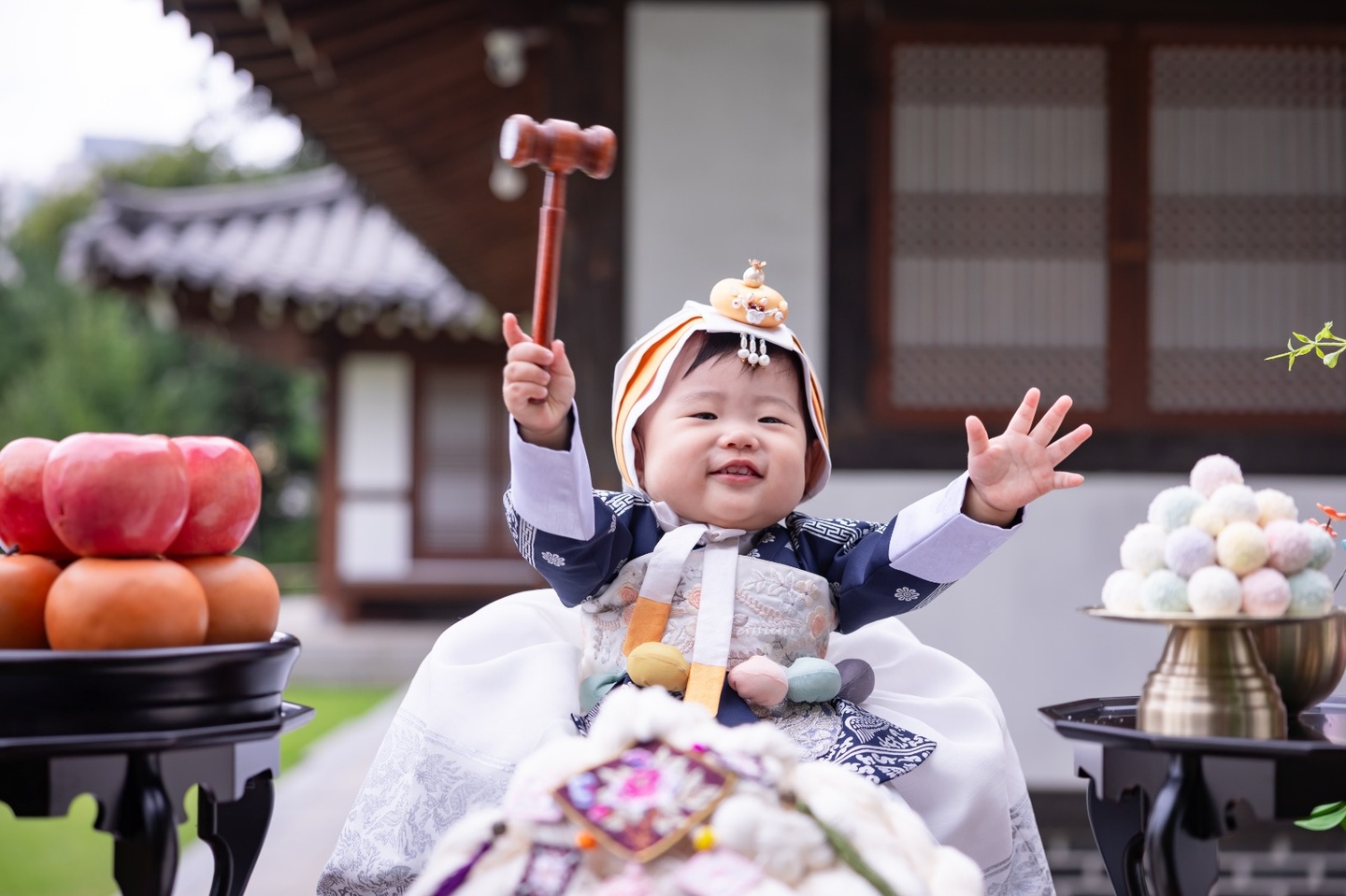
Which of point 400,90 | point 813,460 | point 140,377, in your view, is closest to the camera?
point 813,460

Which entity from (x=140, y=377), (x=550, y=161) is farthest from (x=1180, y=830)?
(x=140, y=377)

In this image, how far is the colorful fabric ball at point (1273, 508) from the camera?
159 cm

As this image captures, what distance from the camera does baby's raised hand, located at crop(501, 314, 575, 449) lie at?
1.76m

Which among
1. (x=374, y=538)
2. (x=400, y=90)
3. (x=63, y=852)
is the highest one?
(x=400, y=90)

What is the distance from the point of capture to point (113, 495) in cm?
159

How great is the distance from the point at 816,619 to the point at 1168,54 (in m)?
3.05

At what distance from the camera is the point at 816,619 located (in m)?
2.06

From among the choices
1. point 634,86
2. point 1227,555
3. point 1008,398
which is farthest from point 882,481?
point 1227,555

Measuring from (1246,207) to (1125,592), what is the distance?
125 inches

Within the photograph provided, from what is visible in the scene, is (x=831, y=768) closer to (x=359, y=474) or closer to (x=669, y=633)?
(x=669, y=633)

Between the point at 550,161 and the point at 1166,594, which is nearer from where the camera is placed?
the point at 1166,594

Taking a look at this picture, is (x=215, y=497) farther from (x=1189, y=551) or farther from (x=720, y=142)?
(x=720, y=142)

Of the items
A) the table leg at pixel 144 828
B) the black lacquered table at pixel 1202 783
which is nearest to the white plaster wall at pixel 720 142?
the black lacquered table at pixel 1202 783

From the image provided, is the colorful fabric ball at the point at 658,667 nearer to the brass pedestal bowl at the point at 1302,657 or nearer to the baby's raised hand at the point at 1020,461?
the baby's raised hand at the point at 1020,461
